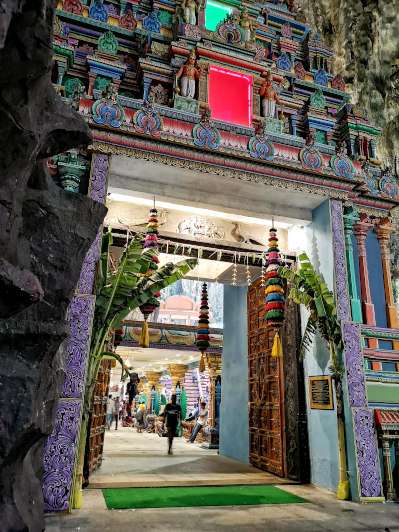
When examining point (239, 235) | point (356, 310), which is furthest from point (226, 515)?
point (239, 235)

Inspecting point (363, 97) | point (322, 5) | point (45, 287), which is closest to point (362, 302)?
point (45, 287)

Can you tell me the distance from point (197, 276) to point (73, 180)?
4.12m

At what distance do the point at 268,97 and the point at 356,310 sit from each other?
388cm

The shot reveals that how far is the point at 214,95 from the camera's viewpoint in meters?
6.61

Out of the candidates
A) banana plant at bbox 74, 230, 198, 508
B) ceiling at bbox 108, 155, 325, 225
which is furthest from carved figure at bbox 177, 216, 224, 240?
banana plant at bbox 74, 230, 198, 508

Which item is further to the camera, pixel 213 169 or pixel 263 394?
pixel 263 394

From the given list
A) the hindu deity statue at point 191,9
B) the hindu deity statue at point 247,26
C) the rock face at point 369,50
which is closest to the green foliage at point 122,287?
the hindu deity statue at point 191,9

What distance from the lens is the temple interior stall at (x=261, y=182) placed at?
5477 mm

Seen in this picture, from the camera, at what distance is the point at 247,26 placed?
733 cm

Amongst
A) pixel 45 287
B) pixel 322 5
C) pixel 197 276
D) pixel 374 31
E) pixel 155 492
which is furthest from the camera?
pixel 322 5

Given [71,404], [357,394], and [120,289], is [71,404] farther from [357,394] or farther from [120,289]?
[357,394]

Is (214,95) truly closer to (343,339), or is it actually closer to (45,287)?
(343,339)

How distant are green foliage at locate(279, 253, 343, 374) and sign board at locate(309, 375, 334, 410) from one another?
1.31 ft

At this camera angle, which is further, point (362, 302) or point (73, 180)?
point (362, 302)
